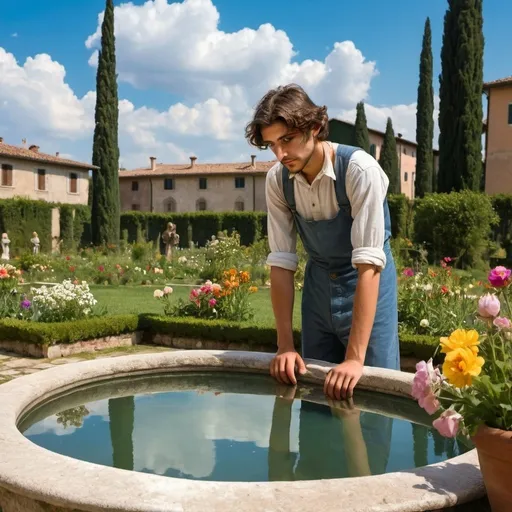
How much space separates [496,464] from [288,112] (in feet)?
4.22

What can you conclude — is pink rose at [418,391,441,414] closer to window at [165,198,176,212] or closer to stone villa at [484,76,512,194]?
stone villa at [484,76,512,194]

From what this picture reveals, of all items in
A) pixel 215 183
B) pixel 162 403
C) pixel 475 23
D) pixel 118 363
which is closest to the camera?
pixel 162 403

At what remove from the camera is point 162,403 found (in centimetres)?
260

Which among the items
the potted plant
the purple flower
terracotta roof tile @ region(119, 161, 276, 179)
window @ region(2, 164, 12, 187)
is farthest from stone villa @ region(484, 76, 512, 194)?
the potted plant

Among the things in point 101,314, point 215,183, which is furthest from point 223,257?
point 215,183

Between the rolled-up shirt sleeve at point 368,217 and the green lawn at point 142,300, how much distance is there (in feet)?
22.5

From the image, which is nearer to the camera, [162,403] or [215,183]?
[162,403]

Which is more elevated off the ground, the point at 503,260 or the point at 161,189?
the point at 161,189

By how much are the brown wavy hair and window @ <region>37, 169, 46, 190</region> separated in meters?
34.6

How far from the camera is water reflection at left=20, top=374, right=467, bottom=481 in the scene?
6.40 ft

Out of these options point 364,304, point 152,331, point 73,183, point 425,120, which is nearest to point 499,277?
point 364,304

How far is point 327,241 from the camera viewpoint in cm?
253

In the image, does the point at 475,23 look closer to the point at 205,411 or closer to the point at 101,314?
the point at 101,314

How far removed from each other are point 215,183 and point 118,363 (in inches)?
1794
